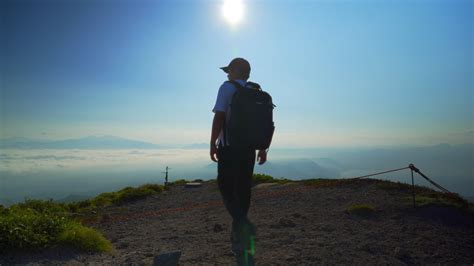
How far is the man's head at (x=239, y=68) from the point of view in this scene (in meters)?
4.20

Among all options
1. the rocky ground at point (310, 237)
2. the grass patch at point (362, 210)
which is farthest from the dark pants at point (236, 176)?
the grass patch at point (362, 210)

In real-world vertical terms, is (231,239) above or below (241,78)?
below

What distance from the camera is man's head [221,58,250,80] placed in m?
4.20

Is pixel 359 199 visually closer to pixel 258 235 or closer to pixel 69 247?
pixel 258 235

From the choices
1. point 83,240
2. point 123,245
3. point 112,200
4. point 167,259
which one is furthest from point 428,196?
point 112,200

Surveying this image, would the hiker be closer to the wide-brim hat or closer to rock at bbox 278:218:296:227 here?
the wide-brim hat

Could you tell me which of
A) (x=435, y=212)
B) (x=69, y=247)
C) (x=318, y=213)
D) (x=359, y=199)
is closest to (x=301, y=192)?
(x=359, y=199)

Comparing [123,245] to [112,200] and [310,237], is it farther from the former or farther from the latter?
[112,200]

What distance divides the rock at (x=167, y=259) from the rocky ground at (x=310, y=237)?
0.67 ft

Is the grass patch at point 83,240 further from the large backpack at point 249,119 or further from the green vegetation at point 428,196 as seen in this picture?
the green vegetation at point 428,196

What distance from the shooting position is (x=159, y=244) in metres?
4.38

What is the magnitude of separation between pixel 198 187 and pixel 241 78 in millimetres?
11494

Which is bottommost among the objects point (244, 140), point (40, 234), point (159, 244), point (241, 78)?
point (159, 244)

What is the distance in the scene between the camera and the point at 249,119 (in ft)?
12.6
